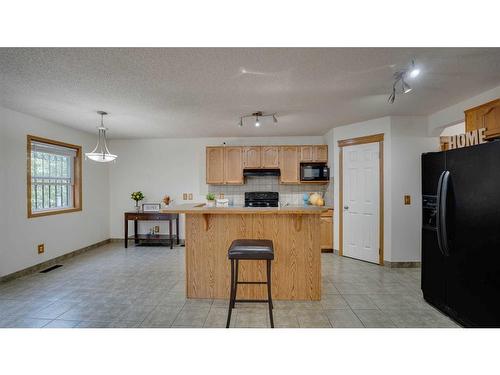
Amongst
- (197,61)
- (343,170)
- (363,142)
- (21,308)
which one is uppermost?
(197,61)

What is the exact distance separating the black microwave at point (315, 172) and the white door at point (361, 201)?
17.7 inches

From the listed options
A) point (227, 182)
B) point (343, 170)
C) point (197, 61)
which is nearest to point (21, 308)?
point (197, 61)

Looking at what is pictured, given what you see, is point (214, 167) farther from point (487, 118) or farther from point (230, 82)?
point (487, 118)

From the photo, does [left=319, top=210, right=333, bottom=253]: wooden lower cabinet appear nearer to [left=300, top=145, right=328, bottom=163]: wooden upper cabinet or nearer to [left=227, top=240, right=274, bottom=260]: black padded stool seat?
[left=300, top=145, right=328, bottom=163]: wooden upper cabinet

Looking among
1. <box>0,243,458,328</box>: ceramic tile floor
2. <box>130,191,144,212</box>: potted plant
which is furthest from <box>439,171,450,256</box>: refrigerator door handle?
<box>130,191,144,212</box>: potted plant

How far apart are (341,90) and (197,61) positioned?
156 centimetres

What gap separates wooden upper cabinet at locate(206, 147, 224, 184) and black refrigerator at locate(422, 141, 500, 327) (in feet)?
11.4

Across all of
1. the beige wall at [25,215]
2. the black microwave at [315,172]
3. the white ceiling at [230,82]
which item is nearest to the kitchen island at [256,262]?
the white ceiling at [230,82]

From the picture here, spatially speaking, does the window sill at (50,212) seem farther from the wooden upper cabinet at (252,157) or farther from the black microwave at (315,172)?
the black microwave at (315,172)

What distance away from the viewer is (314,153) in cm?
476

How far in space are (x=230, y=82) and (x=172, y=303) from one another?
93.6 inches

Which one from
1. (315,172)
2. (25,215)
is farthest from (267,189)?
(25,215)

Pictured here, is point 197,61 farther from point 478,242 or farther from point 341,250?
point 341,250

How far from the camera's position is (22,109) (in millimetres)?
3211
